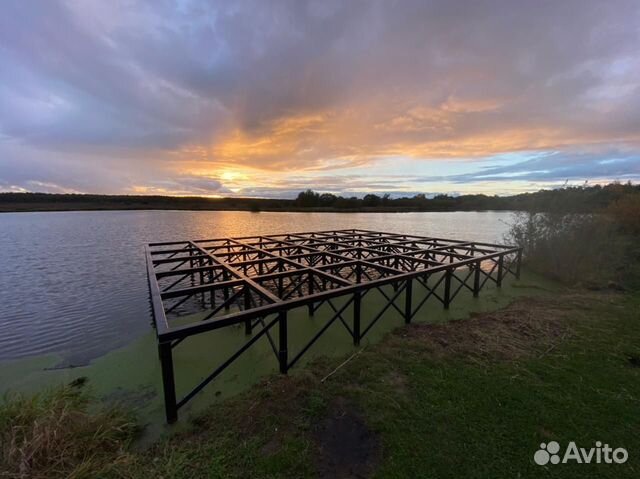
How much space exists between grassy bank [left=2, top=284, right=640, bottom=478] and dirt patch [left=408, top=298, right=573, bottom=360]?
47 millimetres

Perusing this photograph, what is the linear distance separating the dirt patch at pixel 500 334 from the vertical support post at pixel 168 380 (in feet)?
12.6

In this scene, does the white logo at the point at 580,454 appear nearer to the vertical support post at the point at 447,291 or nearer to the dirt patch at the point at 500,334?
the dirt patch at the point at 500,334

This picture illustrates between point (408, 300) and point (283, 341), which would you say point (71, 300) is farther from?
point (408, 300)

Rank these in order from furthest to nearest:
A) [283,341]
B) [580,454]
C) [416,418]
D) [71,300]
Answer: [71,300], [283,341], [416,418], [580,454]

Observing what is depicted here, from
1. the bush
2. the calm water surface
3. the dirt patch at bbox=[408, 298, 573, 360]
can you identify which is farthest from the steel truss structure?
the bush

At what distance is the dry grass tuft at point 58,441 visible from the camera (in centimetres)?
233

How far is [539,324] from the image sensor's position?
228 inches

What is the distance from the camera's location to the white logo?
2.65 m

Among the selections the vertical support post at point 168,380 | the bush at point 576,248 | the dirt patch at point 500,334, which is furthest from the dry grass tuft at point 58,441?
the bush at point 576,248

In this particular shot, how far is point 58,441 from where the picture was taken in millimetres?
2555

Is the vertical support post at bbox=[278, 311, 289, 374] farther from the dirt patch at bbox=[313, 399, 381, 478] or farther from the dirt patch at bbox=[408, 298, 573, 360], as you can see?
the dirt patch at bbox=[408, 298, 573, 360]

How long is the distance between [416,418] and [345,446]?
34.9 inches

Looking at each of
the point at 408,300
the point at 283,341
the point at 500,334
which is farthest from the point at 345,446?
the point at 500,334

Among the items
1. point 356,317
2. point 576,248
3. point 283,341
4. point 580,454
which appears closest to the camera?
point 580,454
